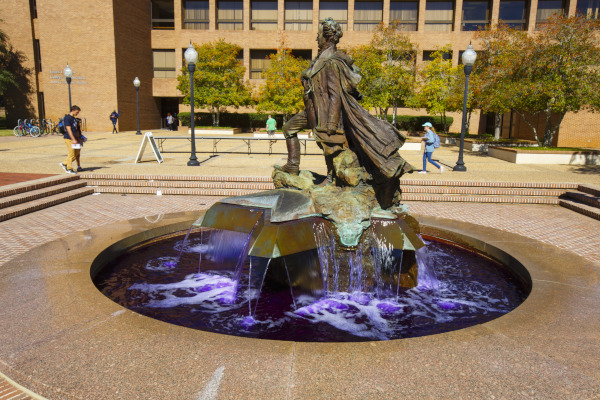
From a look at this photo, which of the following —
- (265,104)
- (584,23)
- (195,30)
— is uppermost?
(195,30)

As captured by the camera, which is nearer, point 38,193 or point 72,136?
point 38,193

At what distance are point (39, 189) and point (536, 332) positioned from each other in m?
10.1

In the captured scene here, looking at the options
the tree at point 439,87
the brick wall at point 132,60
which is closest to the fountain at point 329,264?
the tree at point 439,87

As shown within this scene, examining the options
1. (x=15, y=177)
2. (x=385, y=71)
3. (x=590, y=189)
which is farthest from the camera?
(x=385, y=71)

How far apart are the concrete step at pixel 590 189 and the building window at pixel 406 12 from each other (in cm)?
3152

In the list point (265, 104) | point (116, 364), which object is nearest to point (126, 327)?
point (116, 364)

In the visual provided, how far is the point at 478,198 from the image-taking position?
1077 cm

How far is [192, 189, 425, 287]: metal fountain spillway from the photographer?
5.02 m

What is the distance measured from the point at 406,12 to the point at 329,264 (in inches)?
1530

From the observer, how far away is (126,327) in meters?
3.63

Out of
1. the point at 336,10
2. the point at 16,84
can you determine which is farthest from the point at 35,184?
the point at 336,10

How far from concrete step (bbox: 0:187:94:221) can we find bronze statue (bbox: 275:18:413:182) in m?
5.57

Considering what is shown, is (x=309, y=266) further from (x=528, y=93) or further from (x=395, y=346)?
(x=528, y=93)

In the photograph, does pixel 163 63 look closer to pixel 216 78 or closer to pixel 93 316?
pixel 216 78
